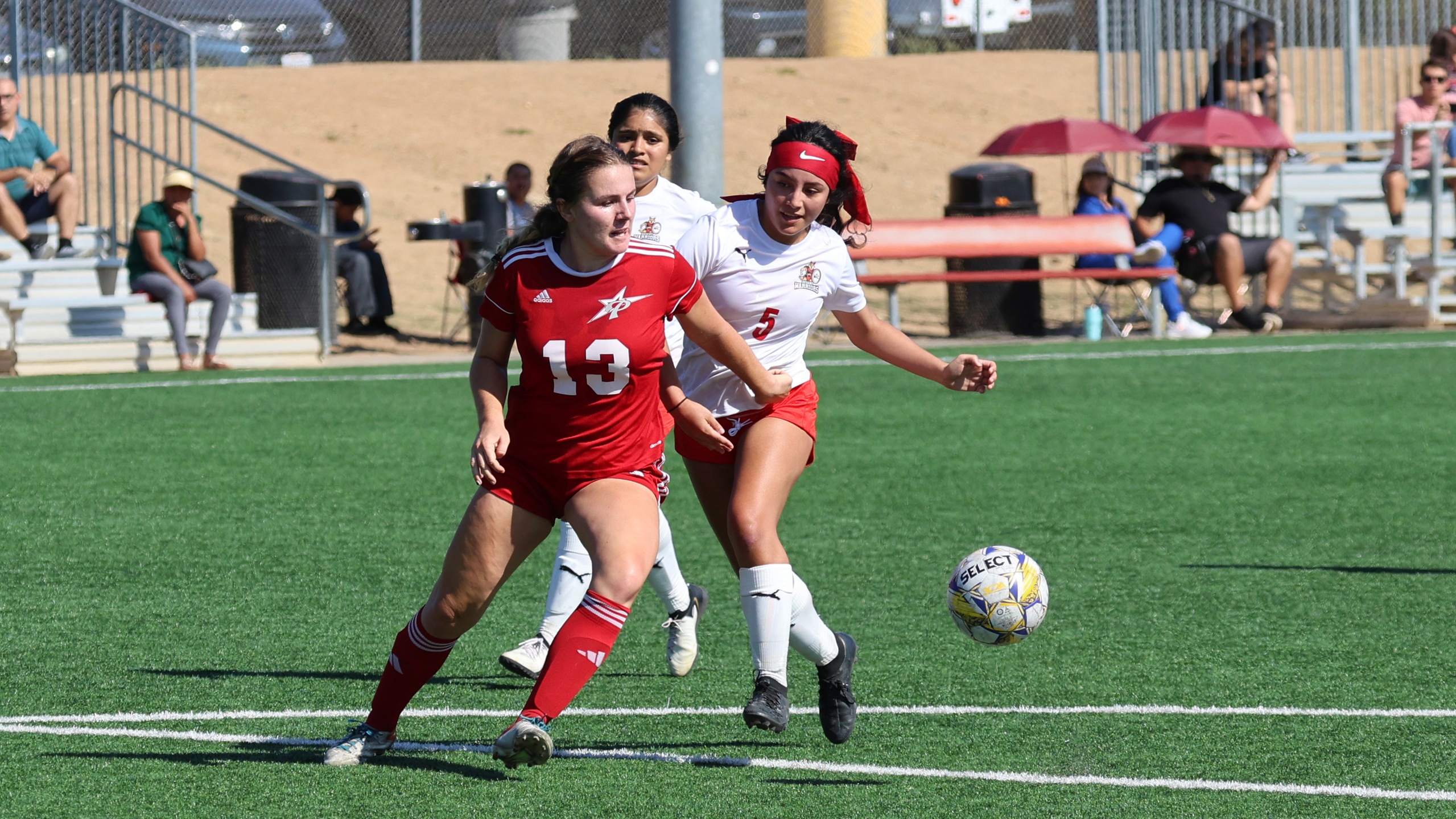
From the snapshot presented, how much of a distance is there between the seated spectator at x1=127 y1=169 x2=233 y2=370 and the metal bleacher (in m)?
0.29

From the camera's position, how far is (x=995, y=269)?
19.1m

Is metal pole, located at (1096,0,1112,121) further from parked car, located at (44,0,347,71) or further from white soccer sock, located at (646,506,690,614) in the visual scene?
white soccer sock, located at (646,506,690,614)

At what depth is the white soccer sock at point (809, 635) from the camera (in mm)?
5109

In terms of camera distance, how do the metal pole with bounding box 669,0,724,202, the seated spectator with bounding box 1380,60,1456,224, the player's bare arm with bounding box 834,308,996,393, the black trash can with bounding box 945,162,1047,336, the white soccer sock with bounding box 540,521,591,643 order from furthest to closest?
the seated spectator with bounding box 1380,60,1456,224 → the black trash can with bounding box 945,162,1047,336 → the metal pole with bounding box 669,0,724,202 → the white soccer sock with bounding box 540,521,591,643 → the player's bare arm with bounding box 834,308,996,393

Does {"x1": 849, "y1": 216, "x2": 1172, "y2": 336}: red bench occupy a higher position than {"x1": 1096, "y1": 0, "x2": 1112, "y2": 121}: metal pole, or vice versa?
{"x1": 1096, "y1": 0, "x2": 1112, "y2": 121}: metal pole

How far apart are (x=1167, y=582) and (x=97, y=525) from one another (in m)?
4.91

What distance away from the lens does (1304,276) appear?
19.6m

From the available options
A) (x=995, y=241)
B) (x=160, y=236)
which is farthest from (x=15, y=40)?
(x=995, y=241)

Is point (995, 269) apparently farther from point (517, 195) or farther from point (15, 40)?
point (15, 40)

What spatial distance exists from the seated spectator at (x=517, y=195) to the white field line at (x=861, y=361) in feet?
12.1

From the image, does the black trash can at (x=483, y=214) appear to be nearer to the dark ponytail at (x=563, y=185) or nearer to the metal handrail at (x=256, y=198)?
the metal handrail at (x=256, y=198)

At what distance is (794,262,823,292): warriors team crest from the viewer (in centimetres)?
530

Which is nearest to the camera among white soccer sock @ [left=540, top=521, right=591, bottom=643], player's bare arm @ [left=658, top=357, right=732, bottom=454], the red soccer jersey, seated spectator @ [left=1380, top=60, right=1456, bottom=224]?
the red soccer jersey

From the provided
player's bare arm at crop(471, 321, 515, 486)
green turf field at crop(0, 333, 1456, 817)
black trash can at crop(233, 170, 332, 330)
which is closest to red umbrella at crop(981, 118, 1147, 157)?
green turf field at crop(0, 333, 1456, 817)
